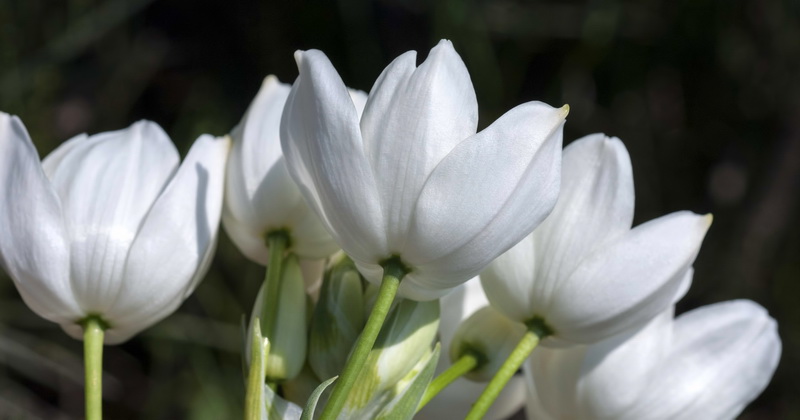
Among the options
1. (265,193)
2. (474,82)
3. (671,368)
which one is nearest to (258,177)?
(265,193)

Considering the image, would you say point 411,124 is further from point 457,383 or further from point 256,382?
point 457,383

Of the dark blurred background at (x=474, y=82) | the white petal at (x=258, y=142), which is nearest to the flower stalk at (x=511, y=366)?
the white petal at (x=258, y=142)

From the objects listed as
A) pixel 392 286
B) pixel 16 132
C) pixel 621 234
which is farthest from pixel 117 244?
pixel 621 234

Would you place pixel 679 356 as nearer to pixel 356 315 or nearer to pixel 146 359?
pixel 356 315

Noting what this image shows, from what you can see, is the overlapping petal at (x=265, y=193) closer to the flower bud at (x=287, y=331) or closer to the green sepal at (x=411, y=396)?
the flower bud at (x=287, y=331)

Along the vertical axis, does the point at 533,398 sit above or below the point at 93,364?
below
